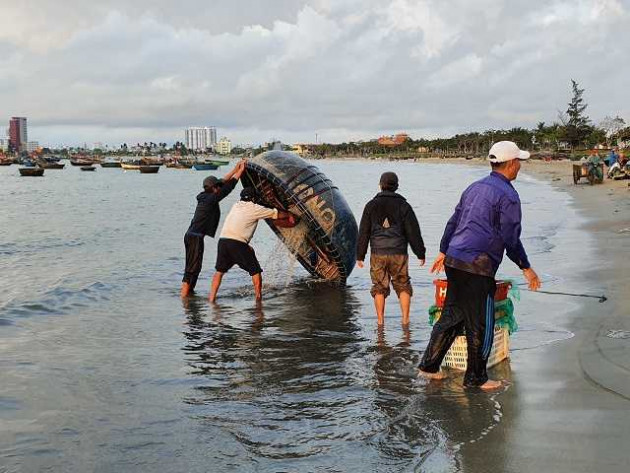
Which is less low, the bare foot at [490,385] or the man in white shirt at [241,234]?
the man in white shirt at [241,234]

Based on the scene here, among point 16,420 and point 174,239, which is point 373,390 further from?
point 174,239

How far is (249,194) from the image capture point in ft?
37.7

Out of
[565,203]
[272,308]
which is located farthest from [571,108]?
[272,308]

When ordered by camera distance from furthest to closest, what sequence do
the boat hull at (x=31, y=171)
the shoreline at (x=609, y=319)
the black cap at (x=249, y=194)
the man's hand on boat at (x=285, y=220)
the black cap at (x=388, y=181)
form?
1. the boat hull at (x=31, y=171)
2. the man's hand on boat at (x=285, y=220)
3. the black cap at (x=249, y=194)
4. the black cap at (x=388, y=181)
5. the shoreline at (x=609, y=319)

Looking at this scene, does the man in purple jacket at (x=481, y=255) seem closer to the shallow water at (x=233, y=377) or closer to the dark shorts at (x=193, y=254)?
the shallow water at (x=233, y=377)

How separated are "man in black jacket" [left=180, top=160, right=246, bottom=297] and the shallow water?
33.6 inches

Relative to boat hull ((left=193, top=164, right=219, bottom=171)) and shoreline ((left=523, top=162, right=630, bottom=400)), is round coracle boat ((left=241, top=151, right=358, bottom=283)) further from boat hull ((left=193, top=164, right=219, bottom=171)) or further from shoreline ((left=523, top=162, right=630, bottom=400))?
boat hull ((left=193, top=164, right=219, bottom=171))

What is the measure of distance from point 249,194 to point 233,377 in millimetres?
4867

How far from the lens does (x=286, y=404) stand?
6164mm

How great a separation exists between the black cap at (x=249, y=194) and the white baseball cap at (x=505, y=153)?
5.71 m

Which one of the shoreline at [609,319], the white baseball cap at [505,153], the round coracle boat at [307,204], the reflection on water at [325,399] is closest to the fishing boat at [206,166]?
the shoreline at [609,319]

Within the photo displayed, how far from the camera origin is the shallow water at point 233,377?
5.09 meters

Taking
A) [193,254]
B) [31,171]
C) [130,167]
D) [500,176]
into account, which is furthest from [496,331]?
[130,167]

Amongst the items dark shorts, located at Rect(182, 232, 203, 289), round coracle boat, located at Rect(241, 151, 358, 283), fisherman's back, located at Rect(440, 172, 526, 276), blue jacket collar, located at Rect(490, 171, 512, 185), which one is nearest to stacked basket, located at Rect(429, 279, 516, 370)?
fisherman's back, located at Rect(440, 172, 526, 276)
